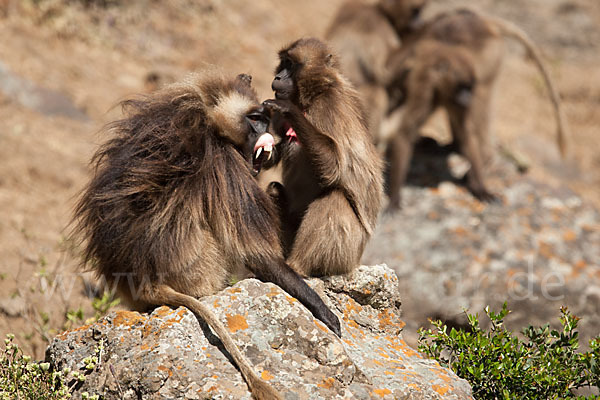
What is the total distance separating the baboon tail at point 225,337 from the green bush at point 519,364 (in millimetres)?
1364

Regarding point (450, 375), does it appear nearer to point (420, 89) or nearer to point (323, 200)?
point (323, 200)

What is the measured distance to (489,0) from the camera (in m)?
18.6

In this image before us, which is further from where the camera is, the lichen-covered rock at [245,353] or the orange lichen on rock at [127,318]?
A: the orange lichen on rock at [127,318]

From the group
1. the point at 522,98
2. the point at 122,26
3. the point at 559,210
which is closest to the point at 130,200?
the point at 559,210

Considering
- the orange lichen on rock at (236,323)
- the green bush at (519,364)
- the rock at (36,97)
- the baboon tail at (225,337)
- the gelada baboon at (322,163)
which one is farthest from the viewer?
the rock at (36,97)

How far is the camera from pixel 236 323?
12.0 ft

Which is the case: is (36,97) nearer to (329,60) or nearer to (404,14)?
(404,14)

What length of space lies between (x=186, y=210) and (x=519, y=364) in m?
2.16

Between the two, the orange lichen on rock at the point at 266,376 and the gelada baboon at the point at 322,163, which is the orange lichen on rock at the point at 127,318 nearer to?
the orange lichen on rock at the point at 266,376

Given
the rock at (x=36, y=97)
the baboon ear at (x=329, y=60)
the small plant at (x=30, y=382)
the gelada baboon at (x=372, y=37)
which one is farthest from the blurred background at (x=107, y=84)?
the gelada baboon at (x=372, y=37)

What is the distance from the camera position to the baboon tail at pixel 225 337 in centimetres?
323

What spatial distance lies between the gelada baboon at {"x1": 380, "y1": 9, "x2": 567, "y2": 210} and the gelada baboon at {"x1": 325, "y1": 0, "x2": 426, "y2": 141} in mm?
354

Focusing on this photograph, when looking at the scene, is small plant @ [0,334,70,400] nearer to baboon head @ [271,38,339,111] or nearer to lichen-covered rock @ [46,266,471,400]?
lichen-covered rock @ [46,266,471,400]

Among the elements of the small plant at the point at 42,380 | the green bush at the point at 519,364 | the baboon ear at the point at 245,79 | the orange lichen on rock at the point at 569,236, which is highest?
the baboon ear at the point at 245,79
